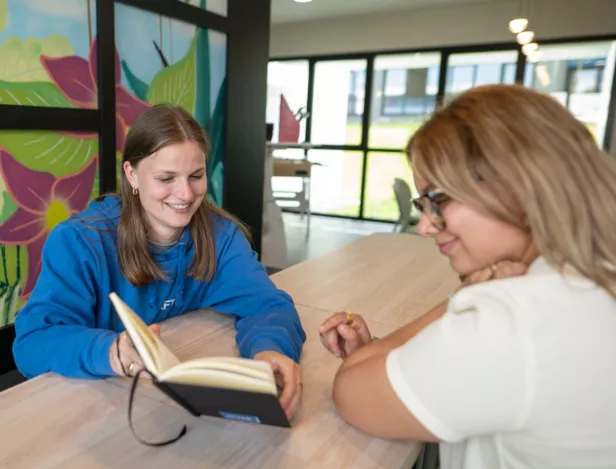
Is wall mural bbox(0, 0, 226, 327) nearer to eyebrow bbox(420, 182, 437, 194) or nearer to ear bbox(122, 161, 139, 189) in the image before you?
ear bbox(122, 161, 139, 189)

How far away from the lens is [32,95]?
1970mm

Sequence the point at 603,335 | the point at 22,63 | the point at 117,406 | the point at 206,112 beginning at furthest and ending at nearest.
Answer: the point at 206,112 < the point at 22,63 < the point at 117,406 < the point at 603,335

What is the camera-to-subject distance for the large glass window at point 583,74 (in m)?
5.76

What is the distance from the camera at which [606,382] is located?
575mm

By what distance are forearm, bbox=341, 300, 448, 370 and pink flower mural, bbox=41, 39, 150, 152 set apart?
5.41 ft

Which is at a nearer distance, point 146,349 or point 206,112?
point 146,349

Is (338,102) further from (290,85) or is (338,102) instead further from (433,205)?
(433,205)

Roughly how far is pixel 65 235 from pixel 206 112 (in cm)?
193

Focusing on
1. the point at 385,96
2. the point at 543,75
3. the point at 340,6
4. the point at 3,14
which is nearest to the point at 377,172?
the point at 385,96

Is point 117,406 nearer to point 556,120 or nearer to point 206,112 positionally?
point 556,120

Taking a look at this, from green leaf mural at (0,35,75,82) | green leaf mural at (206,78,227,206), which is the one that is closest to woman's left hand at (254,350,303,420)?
green leaf mural at (0,35,75,82)

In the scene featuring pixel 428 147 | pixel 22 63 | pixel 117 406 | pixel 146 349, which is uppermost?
pixel 22 63

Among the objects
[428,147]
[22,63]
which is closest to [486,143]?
[428,147]

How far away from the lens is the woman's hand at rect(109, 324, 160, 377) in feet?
2.76
